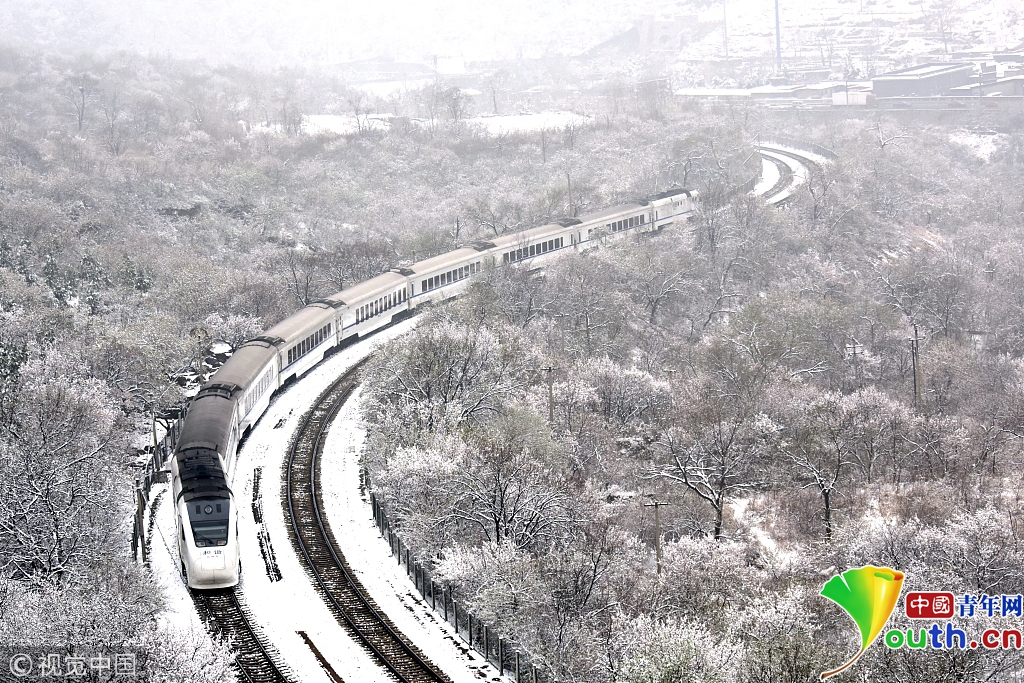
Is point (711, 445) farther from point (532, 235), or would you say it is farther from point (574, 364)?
point (532, 235)

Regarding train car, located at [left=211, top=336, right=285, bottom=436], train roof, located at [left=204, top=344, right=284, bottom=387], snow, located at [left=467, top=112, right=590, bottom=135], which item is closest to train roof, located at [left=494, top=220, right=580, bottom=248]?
train car, located at [left=211, top=336, right=285, bottom=436]

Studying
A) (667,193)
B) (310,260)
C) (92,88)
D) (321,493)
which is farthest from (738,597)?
(92,88)

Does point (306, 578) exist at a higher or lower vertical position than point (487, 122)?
lower

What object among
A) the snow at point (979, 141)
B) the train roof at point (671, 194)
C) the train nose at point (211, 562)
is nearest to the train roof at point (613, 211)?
the train roof at point (671, 194)

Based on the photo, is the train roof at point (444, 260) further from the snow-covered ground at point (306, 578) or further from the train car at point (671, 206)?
the train car at point (671, 206)

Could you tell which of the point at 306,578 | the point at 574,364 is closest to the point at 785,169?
the point at 574,364

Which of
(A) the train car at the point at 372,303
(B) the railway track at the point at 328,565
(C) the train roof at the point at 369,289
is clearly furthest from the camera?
(C) the train roof at the point at 369,289
